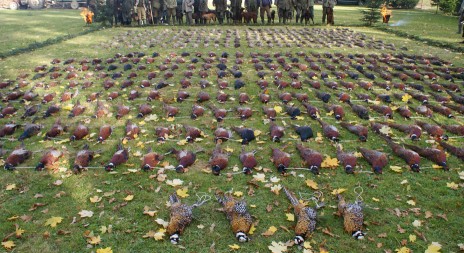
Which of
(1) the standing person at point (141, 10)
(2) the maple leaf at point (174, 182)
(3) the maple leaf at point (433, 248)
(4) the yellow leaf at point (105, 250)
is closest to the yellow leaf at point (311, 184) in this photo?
(3) the maple leaf at point (433, 248)

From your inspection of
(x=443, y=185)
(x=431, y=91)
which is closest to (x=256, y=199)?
(x=443, y=185)

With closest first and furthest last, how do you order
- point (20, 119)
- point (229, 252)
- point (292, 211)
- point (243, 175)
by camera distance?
point (229, 252)
point (292, 211)
point (243, 175)
point (20, 119)

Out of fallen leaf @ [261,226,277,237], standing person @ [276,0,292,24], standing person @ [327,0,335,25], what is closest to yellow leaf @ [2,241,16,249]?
fallen leaf @ [261,226,277,237]

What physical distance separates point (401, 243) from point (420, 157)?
2.30m

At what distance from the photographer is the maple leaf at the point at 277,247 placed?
3.81 meters

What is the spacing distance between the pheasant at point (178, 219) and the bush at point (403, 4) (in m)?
42.0

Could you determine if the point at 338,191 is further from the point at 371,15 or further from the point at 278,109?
the point at 371,15

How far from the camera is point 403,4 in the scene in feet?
130

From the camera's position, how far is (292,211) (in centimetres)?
446

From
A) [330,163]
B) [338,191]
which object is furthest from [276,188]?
[330,163]

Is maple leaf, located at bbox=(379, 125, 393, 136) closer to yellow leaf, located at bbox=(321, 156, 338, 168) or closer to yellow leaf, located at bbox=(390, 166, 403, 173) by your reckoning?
yellow leaf, located at bbox=(390, 166, 403, 173)

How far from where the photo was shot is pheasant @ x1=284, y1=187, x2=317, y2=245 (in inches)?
156

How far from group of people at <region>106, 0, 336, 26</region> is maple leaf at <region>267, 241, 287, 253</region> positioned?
20.8 m

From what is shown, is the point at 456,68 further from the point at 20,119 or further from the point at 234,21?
the point at 234,21
